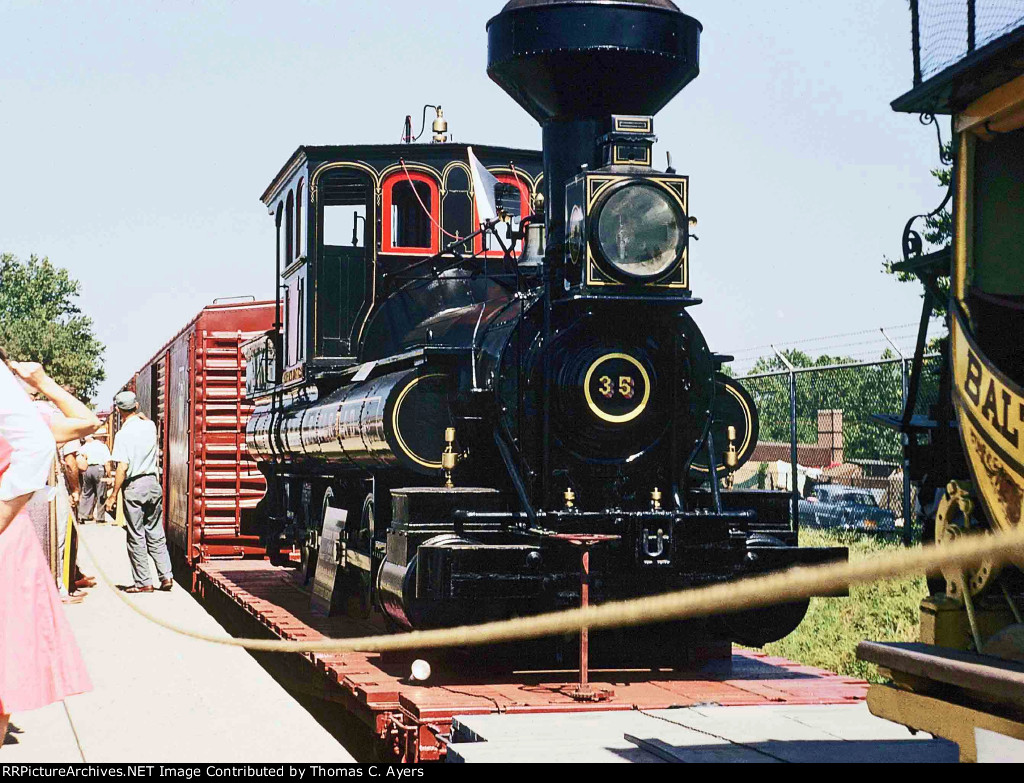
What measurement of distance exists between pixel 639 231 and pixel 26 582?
3.56 m

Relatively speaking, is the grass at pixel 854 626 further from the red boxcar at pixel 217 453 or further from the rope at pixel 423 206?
the red boxcar at pixel 217 453

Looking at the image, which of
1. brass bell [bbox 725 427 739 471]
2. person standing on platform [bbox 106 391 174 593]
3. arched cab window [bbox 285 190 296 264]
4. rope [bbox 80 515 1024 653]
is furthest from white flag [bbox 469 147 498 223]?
rope [bbox 80 515 1024 653]

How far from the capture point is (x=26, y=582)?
5.28m

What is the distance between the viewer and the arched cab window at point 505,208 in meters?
9.05

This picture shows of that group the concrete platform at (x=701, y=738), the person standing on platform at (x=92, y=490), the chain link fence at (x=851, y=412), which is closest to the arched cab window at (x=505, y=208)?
the chain link fence at (x=851, y=412)

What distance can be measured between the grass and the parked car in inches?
95.0

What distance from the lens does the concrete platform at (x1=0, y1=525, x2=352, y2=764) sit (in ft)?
20.5

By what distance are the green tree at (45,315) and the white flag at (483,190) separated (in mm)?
54003

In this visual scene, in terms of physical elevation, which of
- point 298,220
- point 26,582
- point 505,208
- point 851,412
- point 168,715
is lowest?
point 168,715

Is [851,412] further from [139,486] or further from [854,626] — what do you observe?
[139,486]

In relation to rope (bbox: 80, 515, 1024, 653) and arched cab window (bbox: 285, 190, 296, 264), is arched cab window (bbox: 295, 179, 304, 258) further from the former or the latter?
rope (bbox: 80, 515, 1024, 653)

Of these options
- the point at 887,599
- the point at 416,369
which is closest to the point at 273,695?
the point at 416,369

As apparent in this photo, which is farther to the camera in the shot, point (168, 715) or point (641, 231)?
point (641, 231)

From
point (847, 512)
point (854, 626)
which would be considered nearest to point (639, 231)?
point (854, 626)
